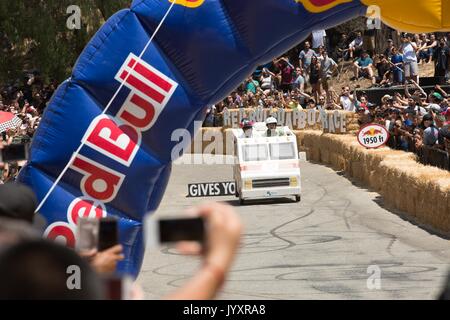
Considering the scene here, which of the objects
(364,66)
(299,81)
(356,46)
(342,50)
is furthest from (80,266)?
(342,50)

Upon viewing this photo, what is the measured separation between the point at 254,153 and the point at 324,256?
8.32 metres

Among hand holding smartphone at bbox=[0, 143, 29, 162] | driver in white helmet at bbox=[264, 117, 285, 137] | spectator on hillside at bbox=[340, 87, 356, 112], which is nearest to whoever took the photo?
hand holding smartphone at bbox=[0, 143, 29, 162]

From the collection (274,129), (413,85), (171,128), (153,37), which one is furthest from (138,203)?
(413,85)

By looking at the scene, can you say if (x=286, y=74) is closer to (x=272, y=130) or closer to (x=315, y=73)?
(x=315, y=73)

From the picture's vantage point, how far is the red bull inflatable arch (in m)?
8.22

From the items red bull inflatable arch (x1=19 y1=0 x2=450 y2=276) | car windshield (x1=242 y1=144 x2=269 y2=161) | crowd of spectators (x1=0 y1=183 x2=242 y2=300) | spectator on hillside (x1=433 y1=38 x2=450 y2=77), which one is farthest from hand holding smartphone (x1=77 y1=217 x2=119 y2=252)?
spectator on hillside (x1=433 y1=38 x2=450 y2=77)

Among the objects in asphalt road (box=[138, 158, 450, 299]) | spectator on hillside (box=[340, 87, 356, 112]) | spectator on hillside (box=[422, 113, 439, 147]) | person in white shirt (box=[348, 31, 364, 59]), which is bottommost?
asphalt road (box=[138, 158, 450, 299])

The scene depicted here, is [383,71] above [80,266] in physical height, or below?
above

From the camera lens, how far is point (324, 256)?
16.2 meters

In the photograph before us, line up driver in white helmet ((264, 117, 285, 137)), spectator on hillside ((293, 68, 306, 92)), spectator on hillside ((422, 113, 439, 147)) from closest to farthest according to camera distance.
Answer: spectator on hillside ((422, 113, 439, 147)) → driver in white helmet ((264, 117, 285, 137)) → spectator on hillside ((293, 68, 306, 92))

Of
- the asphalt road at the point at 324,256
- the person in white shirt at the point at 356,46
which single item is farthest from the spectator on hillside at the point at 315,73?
the asphalt road at the point at 324,256

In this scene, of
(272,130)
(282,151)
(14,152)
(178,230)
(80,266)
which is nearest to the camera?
(80,266)

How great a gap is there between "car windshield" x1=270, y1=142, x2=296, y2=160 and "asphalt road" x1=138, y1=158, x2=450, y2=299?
1.00m

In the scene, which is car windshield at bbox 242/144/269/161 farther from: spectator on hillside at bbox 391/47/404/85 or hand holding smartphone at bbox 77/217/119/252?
hand holding smartphone at bbox 77/217/119/252
